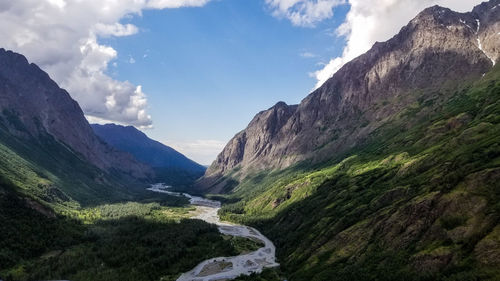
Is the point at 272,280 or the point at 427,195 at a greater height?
the point at 427,195

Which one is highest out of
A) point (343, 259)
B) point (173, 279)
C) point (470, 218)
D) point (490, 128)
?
point (490, 128)

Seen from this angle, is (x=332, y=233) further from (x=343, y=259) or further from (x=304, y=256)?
(x=343, y=259)

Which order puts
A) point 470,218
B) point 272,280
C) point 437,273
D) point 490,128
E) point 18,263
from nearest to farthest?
point 437,273
point 470,218
point 272,280
point 18,263
point 490,128

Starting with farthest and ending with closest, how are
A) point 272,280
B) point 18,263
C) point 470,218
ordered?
point 18,263
point 272,280
point 470,218

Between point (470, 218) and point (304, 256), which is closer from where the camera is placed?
point (470, 218)

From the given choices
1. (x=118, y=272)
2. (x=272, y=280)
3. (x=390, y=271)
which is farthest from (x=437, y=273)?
(x=118, y=272)

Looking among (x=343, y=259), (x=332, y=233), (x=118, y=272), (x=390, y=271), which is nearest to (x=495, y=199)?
(x=390, y=271)

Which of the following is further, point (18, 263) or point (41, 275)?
point (18, 263)

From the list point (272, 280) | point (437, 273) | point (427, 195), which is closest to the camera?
point (437, 273)

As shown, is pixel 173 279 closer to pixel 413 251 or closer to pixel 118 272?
pixel 118 272
